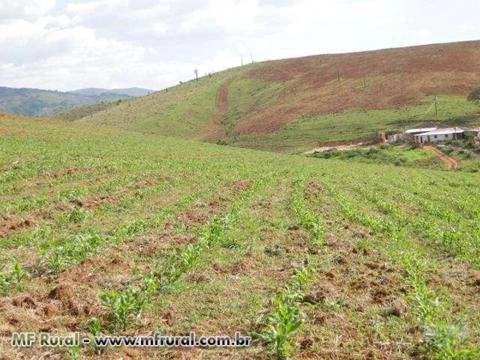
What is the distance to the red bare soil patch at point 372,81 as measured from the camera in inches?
3834

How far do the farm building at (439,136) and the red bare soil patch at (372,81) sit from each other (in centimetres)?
2257

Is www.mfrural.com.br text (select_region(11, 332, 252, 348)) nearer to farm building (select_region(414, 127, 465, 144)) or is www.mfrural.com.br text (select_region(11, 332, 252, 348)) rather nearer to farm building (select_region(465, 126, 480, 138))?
farm building (select_region(465, 126, 480, 138))

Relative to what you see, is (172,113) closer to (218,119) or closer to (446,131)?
(218,119)

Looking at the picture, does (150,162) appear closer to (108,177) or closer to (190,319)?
(108,177)

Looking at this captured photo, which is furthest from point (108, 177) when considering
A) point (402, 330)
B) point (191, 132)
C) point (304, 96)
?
point (304, 96)

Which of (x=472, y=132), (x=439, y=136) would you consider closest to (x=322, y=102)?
(x=439, y=136)

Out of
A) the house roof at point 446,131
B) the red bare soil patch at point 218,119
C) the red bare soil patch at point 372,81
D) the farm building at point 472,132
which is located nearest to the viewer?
the farm building at point 472,132

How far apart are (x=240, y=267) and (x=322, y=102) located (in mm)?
94059

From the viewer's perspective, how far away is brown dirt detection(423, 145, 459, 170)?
59.2m

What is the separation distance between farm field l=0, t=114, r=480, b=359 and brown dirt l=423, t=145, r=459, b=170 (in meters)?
30.9

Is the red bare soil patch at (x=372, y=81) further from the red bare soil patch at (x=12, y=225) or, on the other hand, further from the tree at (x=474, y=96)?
the red bare soil patch at (x=12, y=225)

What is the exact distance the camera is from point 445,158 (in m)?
63.6

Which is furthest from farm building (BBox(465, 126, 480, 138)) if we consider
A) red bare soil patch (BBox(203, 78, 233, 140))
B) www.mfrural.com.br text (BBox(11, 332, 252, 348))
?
www.mfrural.com.br text (BBox(11, 332, 252, 348))

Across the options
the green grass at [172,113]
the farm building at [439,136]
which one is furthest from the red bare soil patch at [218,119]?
the farm building at [439,136]
